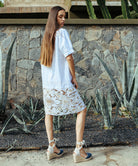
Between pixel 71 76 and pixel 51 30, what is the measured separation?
47 cm

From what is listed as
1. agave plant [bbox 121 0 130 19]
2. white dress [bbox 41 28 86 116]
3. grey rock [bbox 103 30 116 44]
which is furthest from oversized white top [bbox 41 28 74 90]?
agave plant [bbox 121 0 130 19]

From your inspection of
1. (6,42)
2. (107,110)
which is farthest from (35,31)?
(107,110)

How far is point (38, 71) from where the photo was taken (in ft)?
14.6

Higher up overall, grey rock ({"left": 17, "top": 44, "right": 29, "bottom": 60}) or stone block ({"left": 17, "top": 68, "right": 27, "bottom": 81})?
grey rock ({"left": 17, "top": 44, "right": 29, "bottom": 60})

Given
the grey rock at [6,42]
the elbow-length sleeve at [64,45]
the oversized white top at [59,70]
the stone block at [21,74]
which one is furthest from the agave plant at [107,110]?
the grey rock at [6,42]

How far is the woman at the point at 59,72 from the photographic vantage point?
7.34 ft

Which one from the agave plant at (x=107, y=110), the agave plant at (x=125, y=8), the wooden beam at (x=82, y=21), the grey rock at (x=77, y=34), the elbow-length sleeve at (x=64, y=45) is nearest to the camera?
the elbow-length sleeve at (x=64, y=45)

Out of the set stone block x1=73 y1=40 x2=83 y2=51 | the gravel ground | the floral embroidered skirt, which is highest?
stone block x1=73 y1=40 x2=83 y2=51

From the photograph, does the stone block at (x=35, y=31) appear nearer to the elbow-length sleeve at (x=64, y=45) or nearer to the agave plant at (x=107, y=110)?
the agave plant at (x=107, y=110)

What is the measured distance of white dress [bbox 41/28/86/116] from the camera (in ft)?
7.30

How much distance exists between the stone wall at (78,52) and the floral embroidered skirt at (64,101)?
83.8 inches

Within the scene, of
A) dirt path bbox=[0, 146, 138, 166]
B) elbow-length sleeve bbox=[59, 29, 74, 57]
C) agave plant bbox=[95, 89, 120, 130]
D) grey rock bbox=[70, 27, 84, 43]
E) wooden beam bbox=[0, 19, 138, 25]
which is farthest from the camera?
grey rock bbox=[70, 27, 84, 43]

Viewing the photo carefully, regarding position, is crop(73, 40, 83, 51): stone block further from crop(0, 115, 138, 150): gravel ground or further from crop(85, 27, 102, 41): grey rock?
crop(0, 115, 138, 150): gravel ground

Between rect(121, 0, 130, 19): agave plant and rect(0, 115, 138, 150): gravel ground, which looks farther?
rect(121, 0, 130, 19): agave plant
